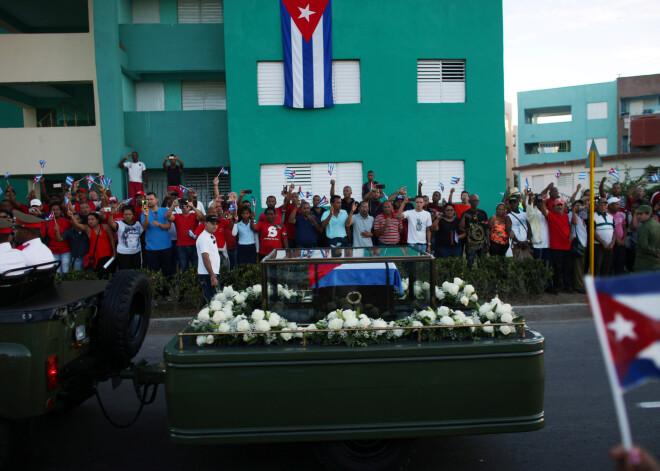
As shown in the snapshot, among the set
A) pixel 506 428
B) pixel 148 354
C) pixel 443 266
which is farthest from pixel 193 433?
pixel 443 266

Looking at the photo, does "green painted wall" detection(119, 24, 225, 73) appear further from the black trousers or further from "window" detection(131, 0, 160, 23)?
the black trousers

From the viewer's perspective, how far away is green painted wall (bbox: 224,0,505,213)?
15797 mm

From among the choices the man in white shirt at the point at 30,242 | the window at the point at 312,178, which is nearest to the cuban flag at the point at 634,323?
the man in white shirt at the point at 30,242

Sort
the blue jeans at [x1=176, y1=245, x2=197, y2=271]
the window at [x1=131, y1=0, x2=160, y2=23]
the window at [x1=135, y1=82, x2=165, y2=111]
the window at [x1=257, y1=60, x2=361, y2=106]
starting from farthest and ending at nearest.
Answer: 1. the window at [x1=135, y1=82, x2=165, y2=111]
2. the window at [x1=131, y1=0, x2=160, y2=23]
3. the window at [x1=257, y1=60, x2=361, y2=106]
4. the blue jeans at [x1=176, y1=245, x2=197, y2=271]

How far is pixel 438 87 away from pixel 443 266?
873cm

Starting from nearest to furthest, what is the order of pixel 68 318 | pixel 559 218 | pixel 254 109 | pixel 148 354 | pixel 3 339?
pixel 3 339 → pixel 68 318 → pixel 148 354 → pixel 559 218 → pixel 254 109

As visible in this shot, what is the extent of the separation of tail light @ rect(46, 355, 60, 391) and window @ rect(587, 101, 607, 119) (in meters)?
43.9

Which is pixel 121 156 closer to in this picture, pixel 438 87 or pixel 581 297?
pixel 438 87

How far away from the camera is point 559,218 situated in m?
10.5

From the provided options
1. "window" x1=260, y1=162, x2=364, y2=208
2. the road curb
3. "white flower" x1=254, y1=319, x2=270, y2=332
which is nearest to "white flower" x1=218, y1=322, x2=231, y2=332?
"white flower" x1=254, y1=319, x2=270, y2=332

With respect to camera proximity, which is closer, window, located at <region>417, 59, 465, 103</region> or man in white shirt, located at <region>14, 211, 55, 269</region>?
man in white shirt, located at <region>14, 211, 55, 269</region>

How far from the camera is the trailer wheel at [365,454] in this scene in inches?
155

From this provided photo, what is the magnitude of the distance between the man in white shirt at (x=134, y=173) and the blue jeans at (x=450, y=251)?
9432 millimetres

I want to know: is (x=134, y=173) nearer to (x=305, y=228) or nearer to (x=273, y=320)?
(x=305, y=228)
